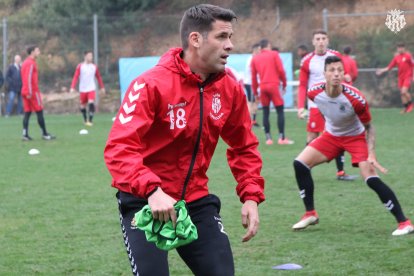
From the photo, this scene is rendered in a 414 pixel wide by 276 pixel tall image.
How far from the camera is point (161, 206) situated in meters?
3.79

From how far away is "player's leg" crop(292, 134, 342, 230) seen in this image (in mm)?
8250

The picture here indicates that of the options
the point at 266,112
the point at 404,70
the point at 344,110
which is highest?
the point at 344,110

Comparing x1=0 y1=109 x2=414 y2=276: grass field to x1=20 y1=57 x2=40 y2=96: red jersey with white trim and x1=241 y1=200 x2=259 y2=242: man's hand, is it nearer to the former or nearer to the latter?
x1=241 y1=200 x2=259 y2=242: man's hand

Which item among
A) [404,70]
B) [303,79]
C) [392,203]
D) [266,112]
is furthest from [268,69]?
[392,203]

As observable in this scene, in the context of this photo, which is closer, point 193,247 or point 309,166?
point 193,247

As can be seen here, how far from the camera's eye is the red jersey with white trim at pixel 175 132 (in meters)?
3.95

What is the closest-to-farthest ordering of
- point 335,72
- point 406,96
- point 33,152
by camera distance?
point 335,72
point 33,152
point 406,96

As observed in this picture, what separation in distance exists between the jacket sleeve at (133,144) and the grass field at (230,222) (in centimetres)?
273

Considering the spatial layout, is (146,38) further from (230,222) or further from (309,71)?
(230,222)

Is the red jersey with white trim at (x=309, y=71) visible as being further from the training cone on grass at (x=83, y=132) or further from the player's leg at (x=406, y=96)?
the player's leg at (x=406, y=96)

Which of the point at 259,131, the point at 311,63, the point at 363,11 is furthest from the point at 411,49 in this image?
the point at 311,63

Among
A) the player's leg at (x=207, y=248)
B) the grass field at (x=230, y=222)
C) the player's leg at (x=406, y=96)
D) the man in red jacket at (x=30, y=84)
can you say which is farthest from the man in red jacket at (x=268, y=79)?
the player's leg at (x=207, y=248)

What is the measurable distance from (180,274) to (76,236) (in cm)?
181

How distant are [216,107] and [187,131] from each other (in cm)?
22
